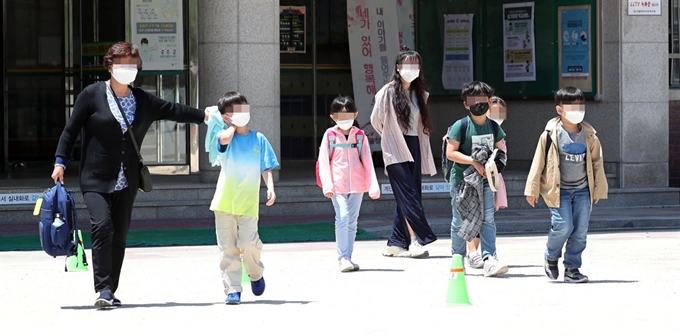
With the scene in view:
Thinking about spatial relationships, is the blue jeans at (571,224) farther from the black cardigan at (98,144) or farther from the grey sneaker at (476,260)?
the black cardigan at (98,144)

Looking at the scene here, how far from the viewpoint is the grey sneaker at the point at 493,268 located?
1091 cm

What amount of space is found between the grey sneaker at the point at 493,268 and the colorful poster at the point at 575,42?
7707mm

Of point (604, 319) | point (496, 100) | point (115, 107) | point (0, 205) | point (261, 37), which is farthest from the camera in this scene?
point (261, 37)

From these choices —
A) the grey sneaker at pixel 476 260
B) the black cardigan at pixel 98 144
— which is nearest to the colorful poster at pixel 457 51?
the grey sneaker at pixel 476 260

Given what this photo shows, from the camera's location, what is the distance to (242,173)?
955cm

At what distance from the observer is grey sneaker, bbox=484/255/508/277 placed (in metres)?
10.9

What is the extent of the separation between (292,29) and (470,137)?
383 inches

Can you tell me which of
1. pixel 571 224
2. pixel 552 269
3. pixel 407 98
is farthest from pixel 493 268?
pixel 407 98

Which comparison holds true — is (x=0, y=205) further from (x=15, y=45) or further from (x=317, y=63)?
(x=317, y=63)

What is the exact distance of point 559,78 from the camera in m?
18.6

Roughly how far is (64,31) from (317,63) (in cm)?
402

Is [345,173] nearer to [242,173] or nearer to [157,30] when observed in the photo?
[242,173]

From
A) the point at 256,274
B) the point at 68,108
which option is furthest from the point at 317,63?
the point at 256,274

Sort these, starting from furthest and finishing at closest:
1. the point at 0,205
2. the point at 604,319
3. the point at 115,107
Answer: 1. the point at 0,205
2. the point at 115,107
3. the point at 604,319
